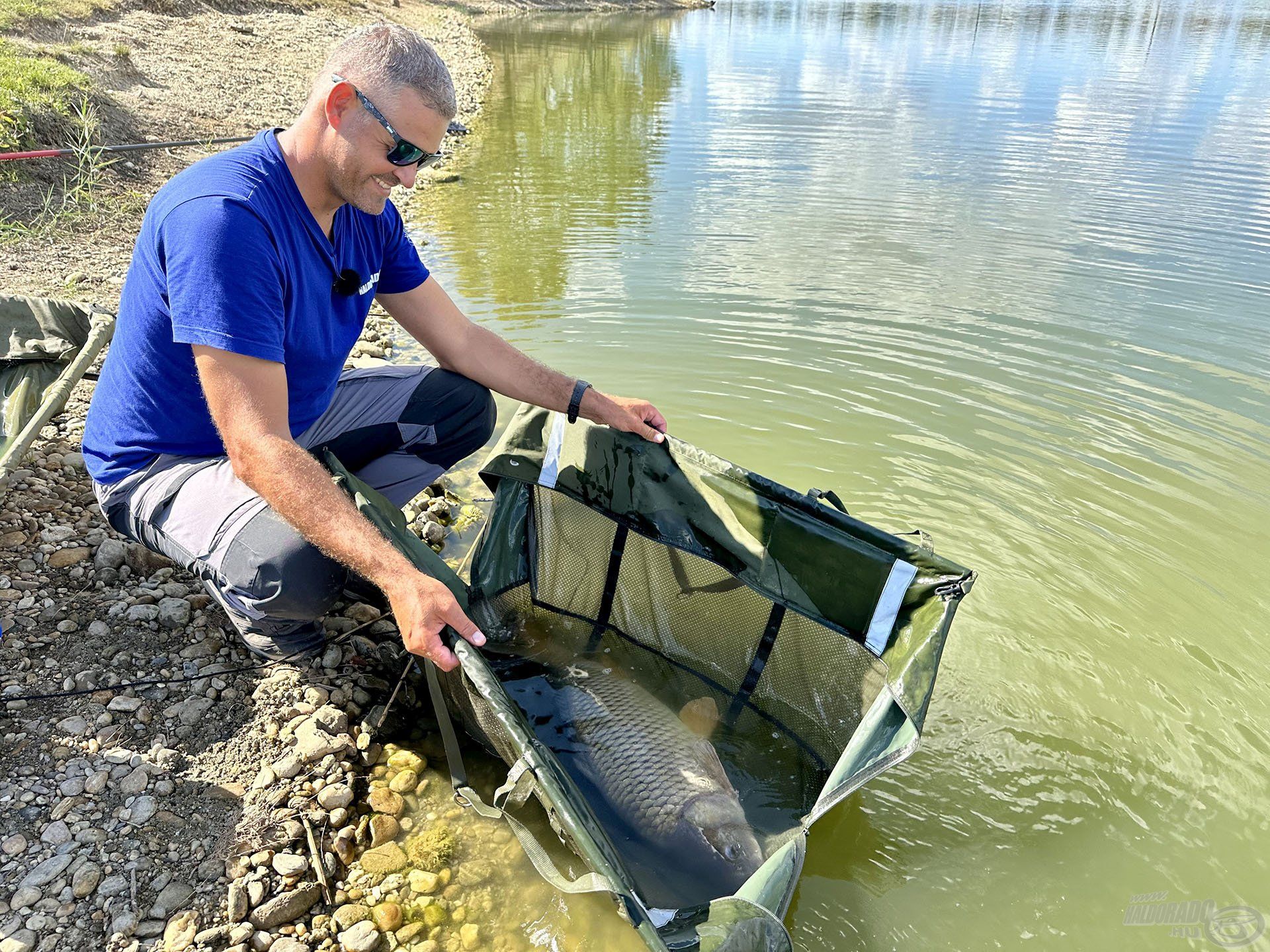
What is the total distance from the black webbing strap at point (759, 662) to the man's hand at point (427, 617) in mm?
1032

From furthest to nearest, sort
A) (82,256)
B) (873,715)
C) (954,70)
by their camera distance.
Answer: (954,70) < (82,256) < (873,715)

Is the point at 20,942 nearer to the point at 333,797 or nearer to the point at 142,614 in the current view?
the point at 333,797

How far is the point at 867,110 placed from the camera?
1500cm

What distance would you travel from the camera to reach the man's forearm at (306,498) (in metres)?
2.28

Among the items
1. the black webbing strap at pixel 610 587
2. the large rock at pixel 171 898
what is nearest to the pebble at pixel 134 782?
the large rock at pixel 171 898

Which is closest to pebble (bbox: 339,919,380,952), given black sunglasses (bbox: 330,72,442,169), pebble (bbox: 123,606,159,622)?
pebble (bbox: 123,606,159,622)

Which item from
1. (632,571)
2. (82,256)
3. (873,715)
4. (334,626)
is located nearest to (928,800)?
(873,715)

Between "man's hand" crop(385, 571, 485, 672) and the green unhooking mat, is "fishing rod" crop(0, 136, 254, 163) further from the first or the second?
"man's hand" crop(385, 571, 485, 672)

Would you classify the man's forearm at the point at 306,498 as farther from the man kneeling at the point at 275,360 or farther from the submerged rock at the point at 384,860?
the submerged rock at the point at 384,860

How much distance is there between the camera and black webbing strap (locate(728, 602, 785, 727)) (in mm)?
2822

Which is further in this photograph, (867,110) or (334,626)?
(867,110)

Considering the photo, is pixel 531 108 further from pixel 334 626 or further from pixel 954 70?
pixel 334 626

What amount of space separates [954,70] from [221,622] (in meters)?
21.5

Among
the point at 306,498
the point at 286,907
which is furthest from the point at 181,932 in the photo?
the point at 306,498
